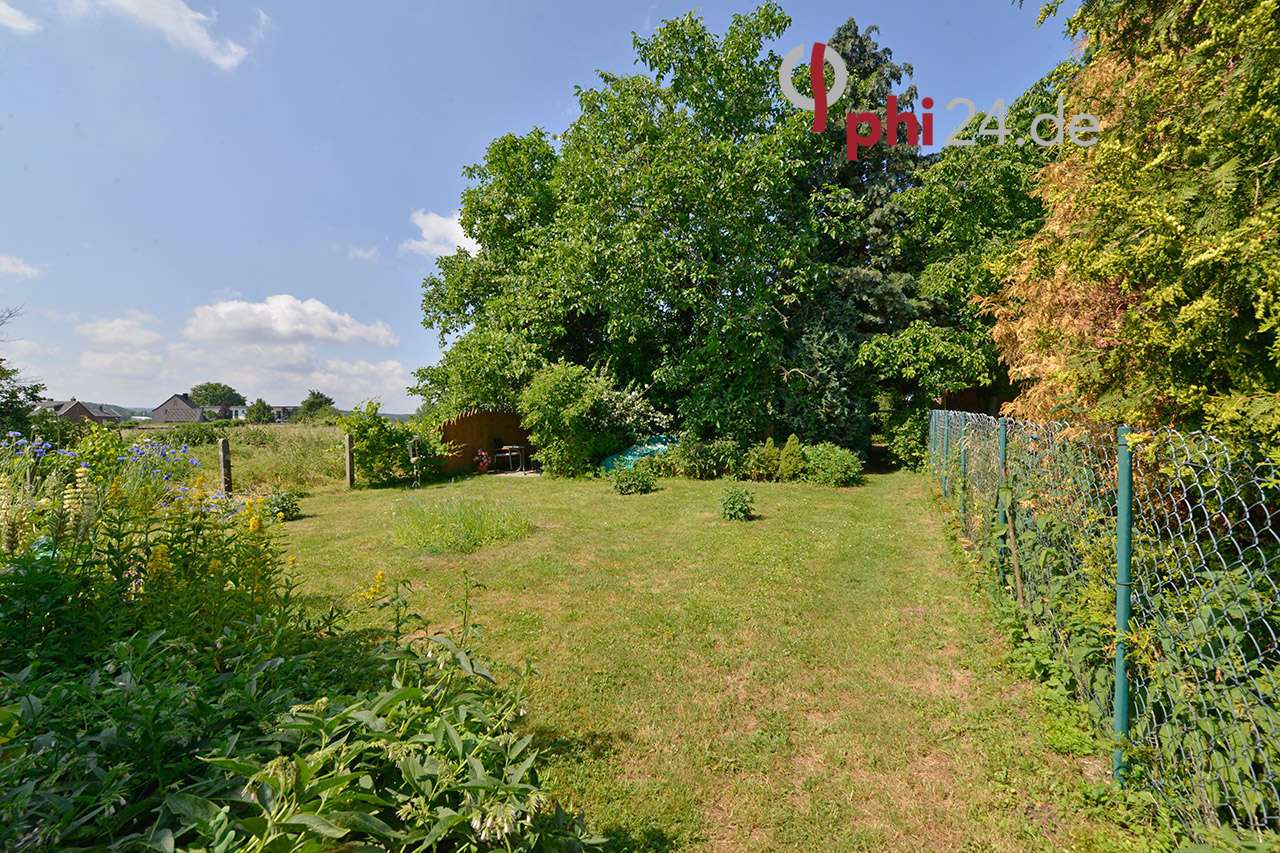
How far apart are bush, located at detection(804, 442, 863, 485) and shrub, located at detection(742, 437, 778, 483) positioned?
0.78 meters

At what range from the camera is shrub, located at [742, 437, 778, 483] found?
12945mm

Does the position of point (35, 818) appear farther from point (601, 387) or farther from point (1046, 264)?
point (601, 387)

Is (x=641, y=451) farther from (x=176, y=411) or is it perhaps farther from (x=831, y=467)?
(x=176, y=411)

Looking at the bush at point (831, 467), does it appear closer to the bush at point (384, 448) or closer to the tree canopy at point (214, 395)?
the bush at point (384, 448)

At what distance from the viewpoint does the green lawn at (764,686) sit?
2.54 meters

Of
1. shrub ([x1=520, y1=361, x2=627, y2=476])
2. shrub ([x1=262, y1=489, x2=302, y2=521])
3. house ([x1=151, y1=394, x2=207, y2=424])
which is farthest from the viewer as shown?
house ([x1=151, y1=394, x2=207, y2=424])

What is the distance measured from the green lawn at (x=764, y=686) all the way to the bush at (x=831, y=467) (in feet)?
15.0

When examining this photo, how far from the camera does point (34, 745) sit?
148cm

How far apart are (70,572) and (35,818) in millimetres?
2115

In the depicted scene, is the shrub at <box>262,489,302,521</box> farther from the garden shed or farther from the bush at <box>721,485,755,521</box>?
the bush at <box>721,485,755,521</box>

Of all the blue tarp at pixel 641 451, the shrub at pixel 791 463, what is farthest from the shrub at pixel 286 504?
the shrub at pixel 791 463

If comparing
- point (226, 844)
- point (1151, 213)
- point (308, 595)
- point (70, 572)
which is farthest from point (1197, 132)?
point (308, 595)

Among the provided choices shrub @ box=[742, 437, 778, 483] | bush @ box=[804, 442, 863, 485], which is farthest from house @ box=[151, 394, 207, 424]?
bush @ box=[804, 442, 863, 485]

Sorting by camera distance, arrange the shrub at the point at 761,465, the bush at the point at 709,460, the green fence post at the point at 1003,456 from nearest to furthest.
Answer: the green fence post at the point at 1003,456
the shrub at the point at 761,465
the bush at the point at 709,460
